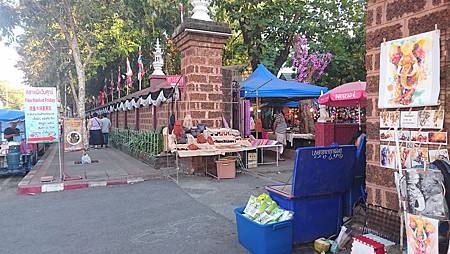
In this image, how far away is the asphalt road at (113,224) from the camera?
4.16m

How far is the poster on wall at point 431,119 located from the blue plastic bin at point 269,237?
1.68m

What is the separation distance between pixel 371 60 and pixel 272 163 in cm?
716

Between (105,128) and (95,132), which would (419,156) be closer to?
(95,132)

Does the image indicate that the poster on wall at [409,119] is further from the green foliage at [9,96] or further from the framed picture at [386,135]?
the green foliage at [9,96]

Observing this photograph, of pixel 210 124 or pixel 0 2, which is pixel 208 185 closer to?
pixel 210 124

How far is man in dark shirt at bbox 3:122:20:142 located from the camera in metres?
10.5

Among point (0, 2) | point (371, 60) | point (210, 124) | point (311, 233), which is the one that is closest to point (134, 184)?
point (210, 124)

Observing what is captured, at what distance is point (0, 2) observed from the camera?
13078mm

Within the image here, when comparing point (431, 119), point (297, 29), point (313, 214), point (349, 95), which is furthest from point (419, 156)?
point (297, 29)

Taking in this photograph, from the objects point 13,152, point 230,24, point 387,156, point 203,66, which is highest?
point 230,24

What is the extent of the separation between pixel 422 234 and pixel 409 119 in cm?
115

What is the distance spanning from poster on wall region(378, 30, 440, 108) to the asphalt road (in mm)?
2411

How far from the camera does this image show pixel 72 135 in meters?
9.27

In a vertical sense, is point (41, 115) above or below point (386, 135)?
above
